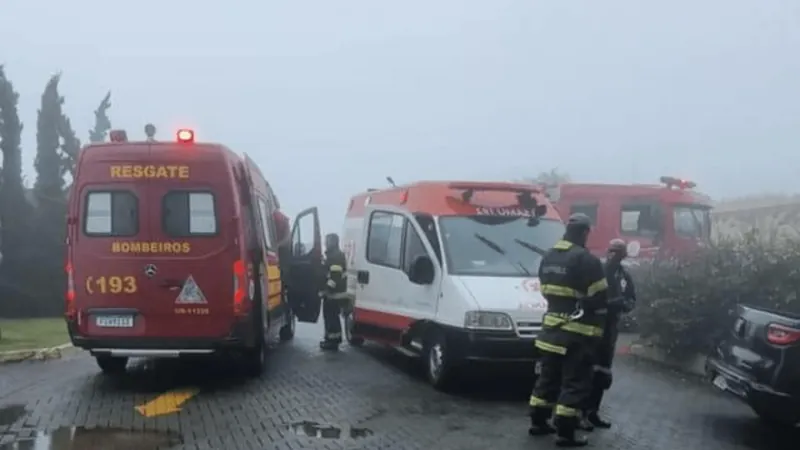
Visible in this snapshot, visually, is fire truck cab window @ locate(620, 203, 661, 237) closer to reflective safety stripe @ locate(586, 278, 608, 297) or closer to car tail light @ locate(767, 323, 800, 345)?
car tail light @ locate(767, 323, 800, 345)

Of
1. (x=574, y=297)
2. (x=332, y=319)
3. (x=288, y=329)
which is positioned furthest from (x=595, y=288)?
(x=288, y=329)

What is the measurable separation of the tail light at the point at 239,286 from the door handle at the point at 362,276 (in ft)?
9.84

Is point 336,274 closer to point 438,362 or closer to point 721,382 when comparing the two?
point 438,362

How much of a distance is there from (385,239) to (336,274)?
178cm

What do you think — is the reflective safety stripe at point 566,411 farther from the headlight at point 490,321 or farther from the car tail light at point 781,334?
the headlight at point 490,321

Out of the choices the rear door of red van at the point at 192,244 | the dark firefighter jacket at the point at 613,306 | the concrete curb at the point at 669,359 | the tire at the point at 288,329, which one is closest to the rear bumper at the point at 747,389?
the dark firefighter jacket at the point at 613,306

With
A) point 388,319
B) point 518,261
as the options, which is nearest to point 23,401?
point 388,319

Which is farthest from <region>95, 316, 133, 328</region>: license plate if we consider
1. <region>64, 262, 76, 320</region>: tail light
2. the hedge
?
the hedge

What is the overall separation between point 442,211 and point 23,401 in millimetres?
4838

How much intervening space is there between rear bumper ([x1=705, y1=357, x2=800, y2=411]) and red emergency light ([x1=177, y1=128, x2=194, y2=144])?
575cm

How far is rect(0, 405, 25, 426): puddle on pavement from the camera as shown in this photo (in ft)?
27.9

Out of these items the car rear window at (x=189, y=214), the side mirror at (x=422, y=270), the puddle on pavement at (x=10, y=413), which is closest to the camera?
the puddle on pavement at (x=10, y=413)

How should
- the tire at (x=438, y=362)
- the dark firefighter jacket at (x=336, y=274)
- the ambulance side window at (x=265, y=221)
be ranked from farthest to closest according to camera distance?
1. the dark firefighter jacket at (x=336, y=274)
2. the ambulance side window at (x=265, y=221)
3. the tire at (x=438, y=362)

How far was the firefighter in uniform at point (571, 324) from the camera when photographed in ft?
25.3
